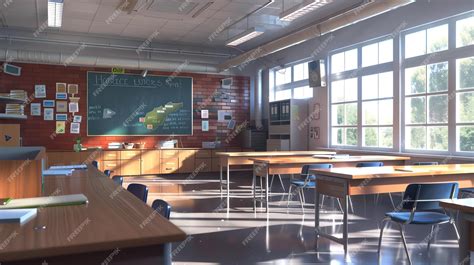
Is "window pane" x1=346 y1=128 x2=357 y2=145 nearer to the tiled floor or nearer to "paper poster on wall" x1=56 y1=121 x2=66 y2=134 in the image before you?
the tiled floor

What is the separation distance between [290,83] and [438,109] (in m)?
4.44

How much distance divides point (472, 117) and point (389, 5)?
2.10 meters

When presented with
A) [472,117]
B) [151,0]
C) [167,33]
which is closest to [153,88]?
[167,33]

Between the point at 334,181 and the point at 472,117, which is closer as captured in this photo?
the point at 334,181

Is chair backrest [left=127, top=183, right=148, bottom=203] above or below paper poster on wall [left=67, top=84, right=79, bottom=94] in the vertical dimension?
below

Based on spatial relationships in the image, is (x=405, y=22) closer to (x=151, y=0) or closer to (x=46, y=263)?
(x=151, y=0)

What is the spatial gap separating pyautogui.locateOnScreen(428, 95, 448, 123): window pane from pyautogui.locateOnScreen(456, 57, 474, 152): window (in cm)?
22

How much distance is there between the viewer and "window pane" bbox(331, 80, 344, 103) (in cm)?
865

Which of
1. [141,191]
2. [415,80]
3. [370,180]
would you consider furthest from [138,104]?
[141,191]

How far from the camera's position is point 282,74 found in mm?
10891

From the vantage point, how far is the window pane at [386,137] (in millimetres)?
7440

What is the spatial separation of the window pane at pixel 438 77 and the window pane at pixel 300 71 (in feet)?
11.6

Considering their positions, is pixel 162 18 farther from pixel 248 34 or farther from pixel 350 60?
pixel 350 60

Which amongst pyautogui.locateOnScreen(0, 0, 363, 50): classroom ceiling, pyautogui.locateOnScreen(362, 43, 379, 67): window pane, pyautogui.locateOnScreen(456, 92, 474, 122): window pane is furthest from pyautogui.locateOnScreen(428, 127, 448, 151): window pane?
pyautogui.locateOnScreen(0, 0, 363, 50): classroom ceiling
